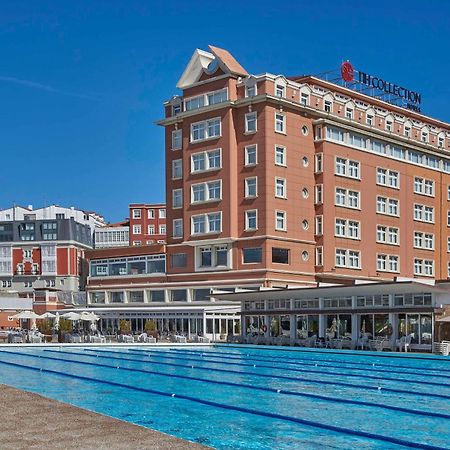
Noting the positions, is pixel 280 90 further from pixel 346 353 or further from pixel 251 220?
pixel 346 353

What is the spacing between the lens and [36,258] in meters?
Result: 95.8

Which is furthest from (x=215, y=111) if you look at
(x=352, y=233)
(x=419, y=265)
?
(x=419, y=265)

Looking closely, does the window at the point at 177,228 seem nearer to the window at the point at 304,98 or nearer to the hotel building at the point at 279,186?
the hotel building at the point at 279,186

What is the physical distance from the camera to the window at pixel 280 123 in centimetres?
5372

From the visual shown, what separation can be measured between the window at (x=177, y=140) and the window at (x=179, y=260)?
8466mm

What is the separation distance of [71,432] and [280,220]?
1741 inches

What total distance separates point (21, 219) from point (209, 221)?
2342 inches

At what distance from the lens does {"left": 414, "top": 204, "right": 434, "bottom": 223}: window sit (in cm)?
6300

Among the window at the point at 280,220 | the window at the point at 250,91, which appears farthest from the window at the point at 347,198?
the window at the point at 250,91

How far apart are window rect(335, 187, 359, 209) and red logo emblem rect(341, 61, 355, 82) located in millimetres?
11539

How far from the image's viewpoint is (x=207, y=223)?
55.6 meters

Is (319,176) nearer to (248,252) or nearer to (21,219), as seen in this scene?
(248,252)

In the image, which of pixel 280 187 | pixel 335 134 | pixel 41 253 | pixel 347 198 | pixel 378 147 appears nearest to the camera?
pixel 280 187

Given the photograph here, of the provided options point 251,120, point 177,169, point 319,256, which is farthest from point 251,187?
point 177,169
